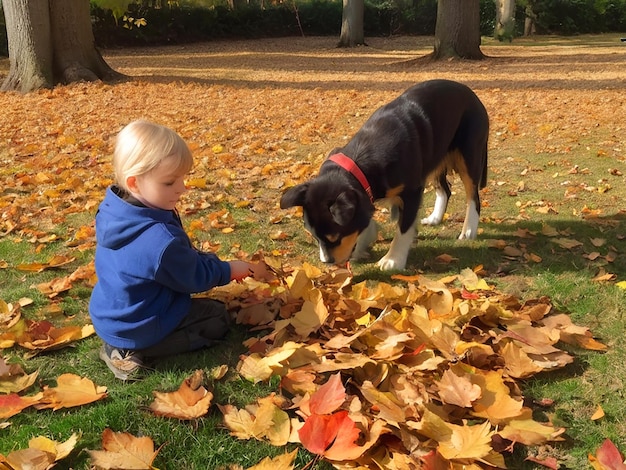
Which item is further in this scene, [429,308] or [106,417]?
[429,308]

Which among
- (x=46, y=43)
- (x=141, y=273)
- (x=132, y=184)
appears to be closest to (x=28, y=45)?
(x=46, y=43)

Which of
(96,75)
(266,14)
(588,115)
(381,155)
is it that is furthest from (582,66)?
(266,14)

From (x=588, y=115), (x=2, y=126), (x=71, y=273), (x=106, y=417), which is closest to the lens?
(x=106, y=417)

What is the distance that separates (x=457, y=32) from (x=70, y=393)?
16.6 m

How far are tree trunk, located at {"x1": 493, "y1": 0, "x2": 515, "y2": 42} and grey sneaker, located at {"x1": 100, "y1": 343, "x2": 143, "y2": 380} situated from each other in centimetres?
2689

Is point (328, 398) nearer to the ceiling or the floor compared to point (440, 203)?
nearer to the floor

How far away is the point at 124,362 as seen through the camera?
9.83ft

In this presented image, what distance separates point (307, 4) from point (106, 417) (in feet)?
114

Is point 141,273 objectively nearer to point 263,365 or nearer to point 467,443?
point 263,365

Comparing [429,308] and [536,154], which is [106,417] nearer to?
[429,308]

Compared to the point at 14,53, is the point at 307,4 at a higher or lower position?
higher

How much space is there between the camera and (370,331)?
3.05 meters

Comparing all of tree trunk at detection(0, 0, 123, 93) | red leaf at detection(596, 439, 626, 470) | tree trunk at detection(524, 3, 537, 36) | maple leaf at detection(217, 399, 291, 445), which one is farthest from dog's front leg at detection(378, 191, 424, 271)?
tree trunk at detection(524, 3, 537, 36)

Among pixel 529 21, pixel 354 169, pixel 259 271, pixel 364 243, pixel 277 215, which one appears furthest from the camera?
pixel 529 21
